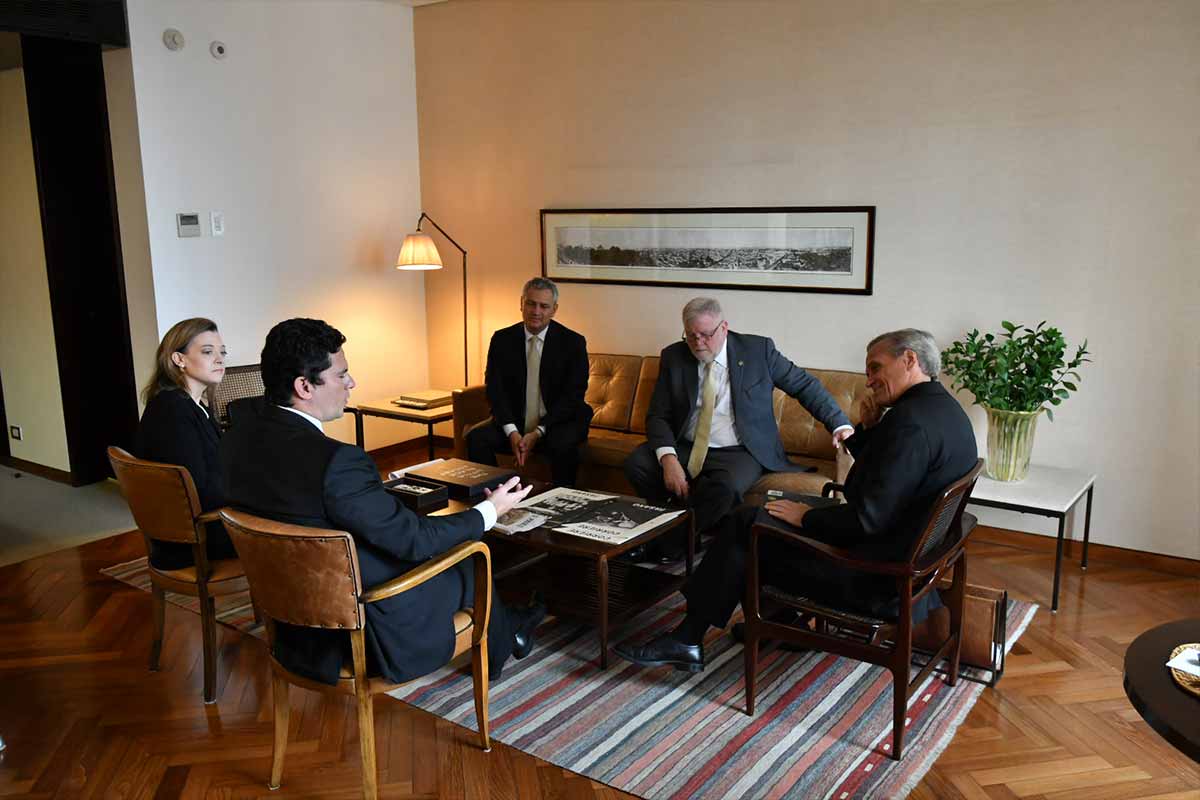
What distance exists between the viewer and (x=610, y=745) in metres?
3.00

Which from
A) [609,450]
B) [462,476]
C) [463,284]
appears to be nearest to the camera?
[462,476]

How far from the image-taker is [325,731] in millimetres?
3119

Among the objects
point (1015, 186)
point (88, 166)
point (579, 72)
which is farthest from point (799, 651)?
point (88, 166)

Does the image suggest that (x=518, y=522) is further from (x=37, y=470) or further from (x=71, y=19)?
(x=37, y=470)

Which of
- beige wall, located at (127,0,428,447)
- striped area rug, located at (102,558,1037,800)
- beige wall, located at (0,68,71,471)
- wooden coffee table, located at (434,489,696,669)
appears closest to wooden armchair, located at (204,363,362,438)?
beige wall, located at (127,0,428,447)

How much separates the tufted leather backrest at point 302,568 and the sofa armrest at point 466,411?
117 inches

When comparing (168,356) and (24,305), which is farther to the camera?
(24,305)

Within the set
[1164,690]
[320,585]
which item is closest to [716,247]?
[320,585]

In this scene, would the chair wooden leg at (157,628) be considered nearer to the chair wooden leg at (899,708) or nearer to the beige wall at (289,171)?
the beige wall at (289,171)

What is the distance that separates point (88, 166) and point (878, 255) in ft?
14.6

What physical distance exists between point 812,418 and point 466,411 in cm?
203

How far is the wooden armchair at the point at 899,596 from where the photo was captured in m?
2.78

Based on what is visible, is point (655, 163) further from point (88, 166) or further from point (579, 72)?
point (88, 166)

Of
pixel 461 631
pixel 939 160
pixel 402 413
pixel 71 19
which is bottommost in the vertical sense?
pixel 461 631
